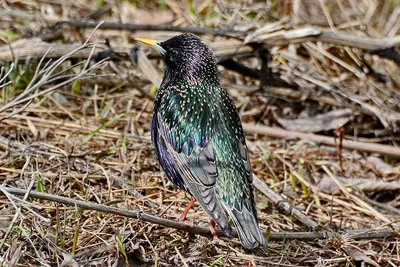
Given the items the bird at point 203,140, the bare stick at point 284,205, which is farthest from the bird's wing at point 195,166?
the bare stick at point 284,205

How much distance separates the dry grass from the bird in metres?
0.29

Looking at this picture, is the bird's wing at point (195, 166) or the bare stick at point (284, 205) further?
the bare stick at point (284, 205)

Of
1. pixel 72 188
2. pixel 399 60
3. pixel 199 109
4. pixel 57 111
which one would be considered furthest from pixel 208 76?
pixel 399 60

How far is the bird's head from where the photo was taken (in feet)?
15.2

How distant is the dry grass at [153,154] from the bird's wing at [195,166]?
0.29 metres

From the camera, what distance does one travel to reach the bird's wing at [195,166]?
3.99 meters

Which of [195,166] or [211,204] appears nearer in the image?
[211,204]

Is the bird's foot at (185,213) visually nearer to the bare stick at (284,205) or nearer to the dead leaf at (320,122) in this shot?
the bare stick at (284,205)

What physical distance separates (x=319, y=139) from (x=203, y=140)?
1582mm

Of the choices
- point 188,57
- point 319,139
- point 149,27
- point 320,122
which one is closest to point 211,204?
point 188,57

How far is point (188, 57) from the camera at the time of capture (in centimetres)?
465

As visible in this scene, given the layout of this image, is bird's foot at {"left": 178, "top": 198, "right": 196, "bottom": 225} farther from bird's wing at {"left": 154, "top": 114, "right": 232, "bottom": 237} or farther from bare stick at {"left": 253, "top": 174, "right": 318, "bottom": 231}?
bare stick at {"left": 253, "top": 174, "right": 318, "bottom": 231}

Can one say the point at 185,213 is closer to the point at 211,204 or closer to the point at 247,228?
the point at 211,204

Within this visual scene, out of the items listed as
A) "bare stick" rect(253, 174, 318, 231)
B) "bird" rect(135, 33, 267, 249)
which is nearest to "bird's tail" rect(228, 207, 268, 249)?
"bird" rect(135, 33, 267, 249)
